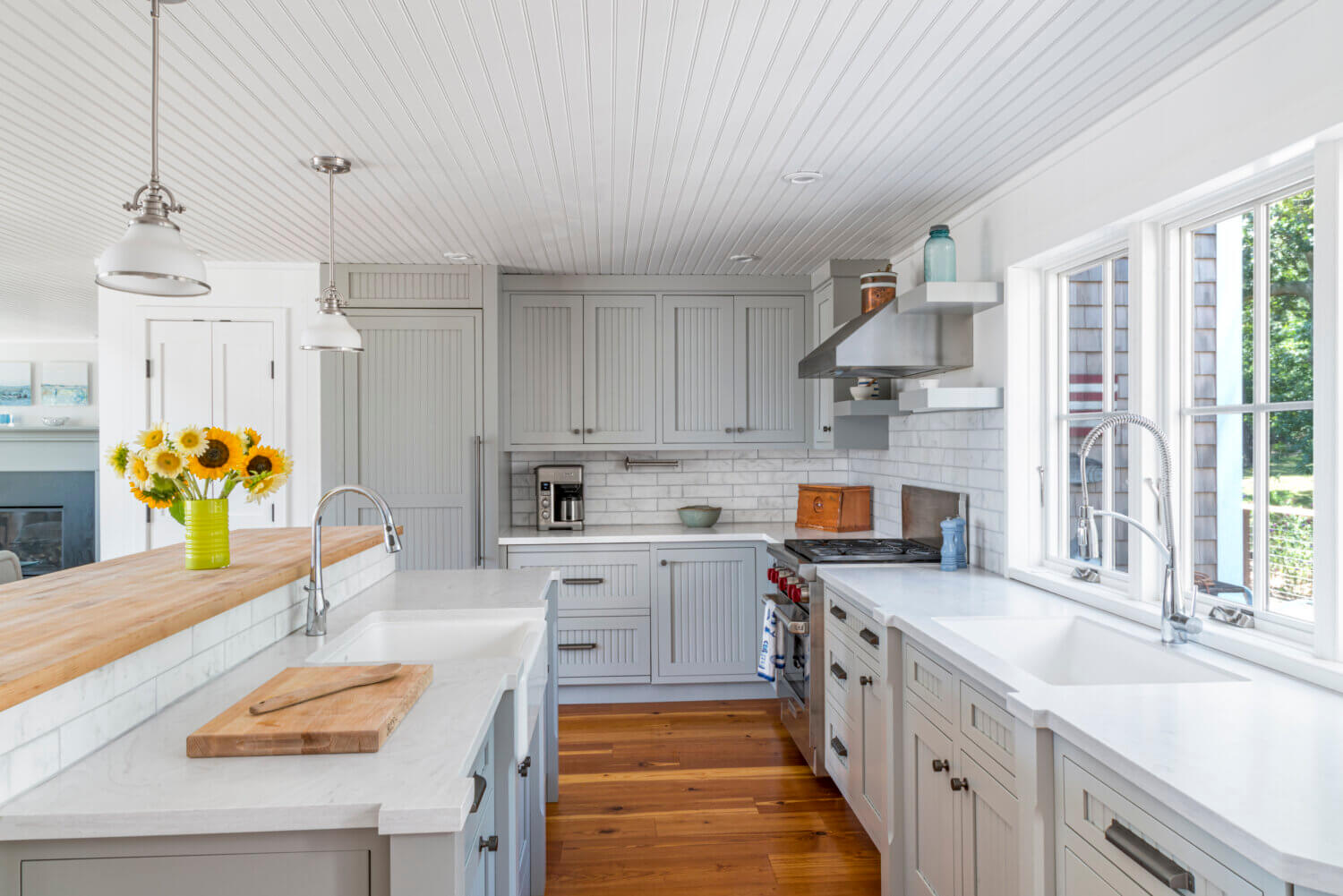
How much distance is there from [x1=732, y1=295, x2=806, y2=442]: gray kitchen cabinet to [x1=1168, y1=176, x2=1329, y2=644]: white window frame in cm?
258

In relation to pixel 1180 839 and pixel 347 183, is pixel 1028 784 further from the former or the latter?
pixel 347 183

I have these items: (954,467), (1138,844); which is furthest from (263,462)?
(954,467)

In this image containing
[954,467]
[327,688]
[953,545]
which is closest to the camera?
[327,688]

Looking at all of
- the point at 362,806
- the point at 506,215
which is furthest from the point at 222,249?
the point at 362,806

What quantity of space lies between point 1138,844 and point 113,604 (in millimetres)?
1881

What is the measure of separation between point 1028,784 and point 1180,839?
0.43 meters

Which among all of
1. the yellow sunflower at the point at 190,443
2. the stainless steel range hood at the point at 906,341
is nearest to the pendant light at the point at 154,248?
the yellow sunflower at the point at 190,443

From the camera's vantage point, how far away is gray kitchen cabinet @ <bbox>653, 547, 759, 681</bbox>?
450cm

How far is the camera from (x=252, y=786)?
1168 mm

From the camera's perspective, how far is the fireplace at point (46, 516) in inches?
285

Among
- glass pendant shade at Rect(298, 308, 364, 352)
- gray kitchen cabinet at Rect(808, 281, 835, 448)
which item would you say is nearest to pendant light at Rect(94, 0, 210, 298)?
glass pendant shade at Rect(298, 308, 364, 352)

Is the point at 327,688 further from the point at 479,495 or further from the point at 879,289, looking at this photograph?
the point at 479,495

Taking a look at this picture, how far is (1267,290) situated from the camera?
1.97 m

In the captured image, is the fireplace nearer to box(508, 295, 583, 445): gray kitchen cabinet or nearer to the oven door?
box(508, 295, 583, 445): gray kitchen cabinet
